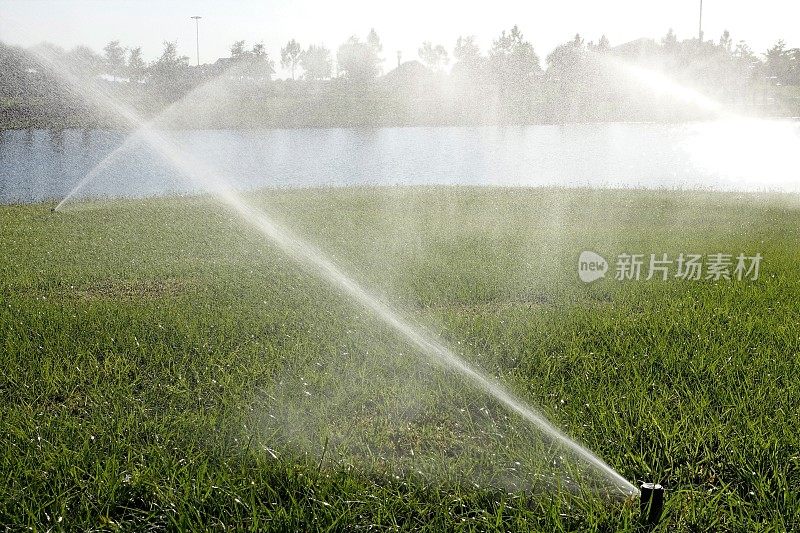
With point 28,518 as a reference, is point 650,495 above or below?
above

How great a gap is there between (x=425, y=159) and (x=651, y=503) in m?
21.9

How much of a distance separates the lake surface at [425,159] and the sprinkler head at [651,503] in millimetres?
13754

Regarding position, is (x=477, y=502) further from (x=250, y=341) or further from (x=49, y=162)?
(x=49, y=162)

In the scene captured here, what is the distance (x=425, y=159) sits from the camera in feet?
77.9

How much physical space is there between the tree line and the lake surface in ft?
8.27

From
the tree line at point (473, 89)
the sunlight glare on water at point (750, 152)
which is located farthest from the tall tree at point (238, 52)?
the sunlight glare on water at point (750, 152)

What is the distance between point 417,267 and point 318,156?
1915 cm

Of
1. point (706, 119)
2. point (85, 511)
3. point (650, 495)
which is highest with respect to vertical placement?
point (706, 119)

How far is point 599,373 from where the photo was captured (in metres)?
3.66

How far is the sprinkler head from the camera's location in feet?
7.10

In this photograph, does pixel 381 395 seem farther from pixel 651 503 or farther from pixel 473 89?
pixel 473 89

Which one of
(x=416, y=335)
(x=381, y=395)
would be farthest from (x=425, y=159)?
(x=381, y=395)

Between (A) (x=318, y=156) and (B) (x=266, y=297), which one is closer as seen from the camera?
(B) (x=266, y=297)

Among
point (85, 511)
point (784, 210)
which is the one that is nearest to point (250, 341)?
point (85, 511)
